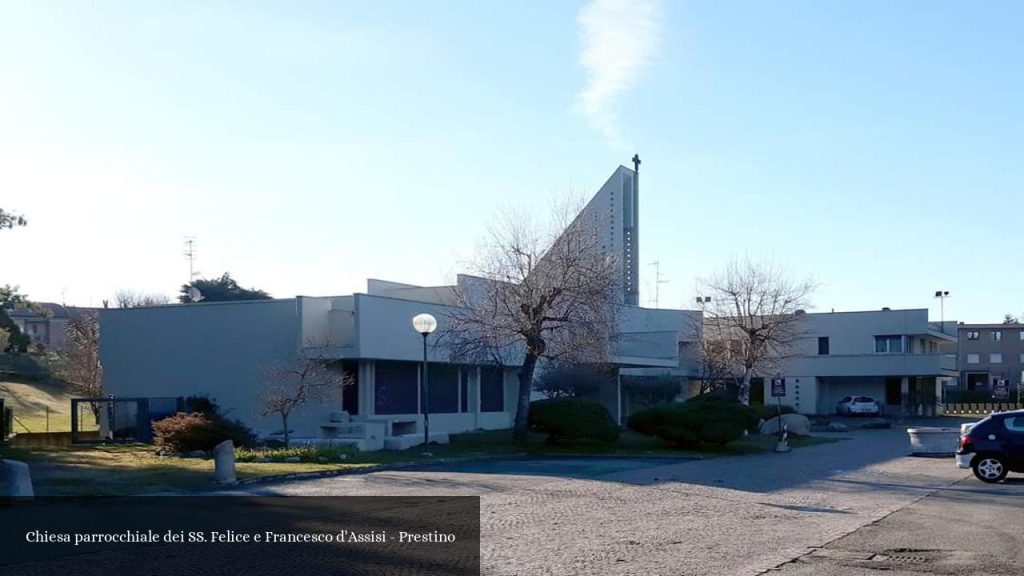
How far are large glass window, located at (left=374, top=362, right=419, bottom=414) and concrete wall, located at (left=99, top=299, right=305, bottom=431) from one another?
212 cm

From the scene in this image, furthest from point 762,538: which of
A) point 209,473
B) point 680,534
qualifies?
point 209,473

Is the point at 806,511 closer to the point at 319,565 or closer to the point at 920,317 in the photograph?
the point at 319,565

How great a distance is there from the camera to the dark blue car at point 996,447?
22.1 metres

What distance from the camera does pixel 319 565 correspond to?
Answer: 37.1 ft

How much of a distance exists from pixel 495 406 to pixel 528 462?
55.5ft

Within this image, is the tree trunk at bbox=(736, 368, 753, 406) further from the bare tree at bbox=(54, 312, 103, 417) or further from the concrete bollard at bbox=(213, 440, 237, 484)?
the concrete bollard at bbox=(213, 440, 237, 484)

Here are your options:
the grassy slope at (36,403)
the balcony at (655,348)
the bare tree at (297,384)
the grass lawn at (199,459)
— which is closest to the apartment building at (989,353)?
the balcony at (655,348)

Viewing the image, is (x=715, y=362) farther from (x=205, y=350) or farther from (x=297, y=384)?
(x=297, y=384)

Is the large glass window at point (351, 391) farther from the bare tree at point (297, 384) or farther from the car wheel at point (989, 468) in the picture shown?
the car wheel at point (989, 468)

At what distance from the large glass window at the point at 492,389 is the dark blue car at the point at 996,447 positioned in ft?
74.6

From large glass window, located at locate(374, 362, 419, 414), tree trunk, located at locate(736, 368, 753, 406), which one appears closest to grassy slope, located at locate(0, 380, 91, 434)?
large glass window, located at locate(374, 362, 419, 414)

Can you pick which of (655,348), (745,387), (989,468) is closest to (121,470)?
(989,468)

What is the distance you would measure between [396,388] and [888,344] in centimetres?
4170

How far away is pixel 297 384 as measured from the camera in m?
33.6
